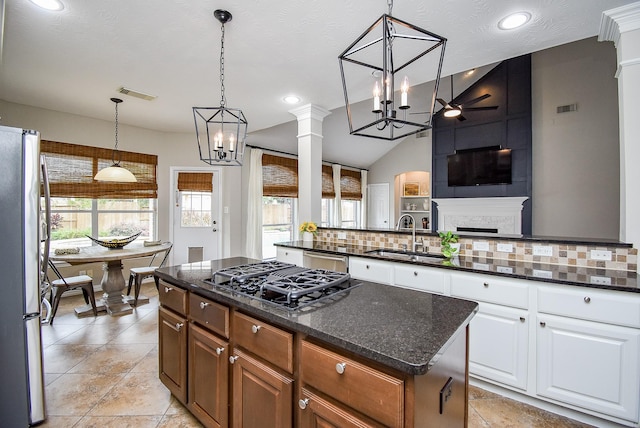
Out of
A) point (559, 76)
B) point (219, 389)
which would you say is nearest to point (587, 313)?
point (219, 389)

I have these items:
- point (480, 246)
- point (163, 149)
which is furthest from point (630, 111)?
point (163, 149)

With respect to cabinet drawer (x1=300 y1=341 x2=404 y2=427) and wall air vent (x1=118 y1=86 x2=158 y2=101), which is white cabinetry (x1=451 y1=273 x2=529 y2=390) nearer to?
cabinet drawer (x1=300 y1=341 x2=404 y2=427)

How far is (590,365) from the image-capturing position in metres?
1.71

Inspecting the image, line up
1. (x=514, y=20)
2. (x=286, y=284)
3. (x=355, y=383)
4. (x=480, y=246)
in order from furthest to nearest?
(x=480, y=246)
(x=514, y=20)
(x=286, y=284)
(x=355, y=383)

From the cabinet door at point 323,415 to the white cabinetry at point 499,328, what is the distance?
1486mm

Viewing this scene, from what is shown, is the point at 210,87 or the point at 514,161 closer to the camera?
the point at 210,87

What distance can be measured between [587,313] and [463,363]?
1.03 metres

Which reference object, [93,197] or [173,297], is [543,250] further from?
[93,197]

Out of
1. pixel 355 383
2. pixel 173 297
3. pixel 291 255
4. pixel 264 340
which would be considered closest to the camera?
pixel 355 383

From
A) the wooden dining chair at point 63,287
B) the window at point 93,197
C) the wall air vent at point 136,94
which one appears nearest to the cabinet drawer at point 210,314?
A: the wooden dining chair at point 63,287

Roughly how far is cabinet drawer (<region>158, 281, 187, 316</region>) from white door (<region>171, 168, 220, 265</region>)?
3412 millimetres

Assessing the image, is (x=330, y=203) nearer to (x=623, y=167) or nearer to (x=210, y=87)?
(x=210, y=87)

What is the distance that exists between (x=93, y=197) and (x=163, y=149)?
1.31 metres

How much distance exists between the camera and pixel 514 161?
5.04 metres
